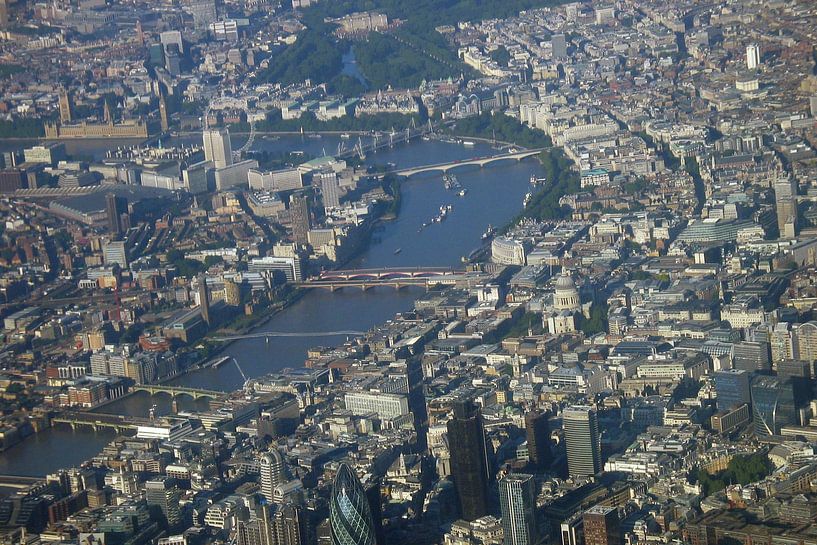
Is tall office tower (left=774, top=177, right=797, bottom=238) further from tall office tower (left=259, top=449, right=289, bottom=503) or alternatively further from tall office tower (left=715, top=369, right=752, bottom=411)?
tall office tower (left=259, top=449, right=289, bottom=503)

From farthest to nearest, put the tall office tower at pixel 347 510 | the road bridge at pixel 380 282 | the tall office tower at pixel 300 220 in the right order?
the tall office tower at pixel 300 220, the road bridge at pixel 380 282, the tall office tower at pixel 347 510

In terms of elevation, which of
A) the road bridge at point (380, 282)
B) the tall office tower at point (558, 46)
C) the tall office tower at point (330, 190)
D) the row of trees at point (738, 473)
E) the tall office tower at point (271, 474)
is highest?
the tall office tower at point (558, 46)

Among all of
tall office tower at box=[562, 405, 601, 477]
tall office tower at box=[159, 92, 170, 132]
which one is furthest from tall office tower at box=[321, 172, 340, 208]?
tall office tower at box=[562, 405, 601, 477]

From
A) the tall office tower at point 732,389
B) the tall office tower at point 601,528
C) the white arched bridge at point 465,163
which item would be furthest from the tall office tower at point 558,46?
the tall office tower at point 601,528

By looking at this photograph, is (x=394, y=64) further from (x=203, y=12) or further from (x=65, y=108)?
(x=203, y=12)

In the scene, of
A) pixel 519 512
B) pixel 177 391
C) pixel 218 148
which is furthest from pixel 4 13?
pixel 519 512

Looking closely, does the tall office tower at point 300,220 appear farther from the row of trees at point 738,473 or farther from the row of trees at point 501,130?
the row of trees at point 738,473

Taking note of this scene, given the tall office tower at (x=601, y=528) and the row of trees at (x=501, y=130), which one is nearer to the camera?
the tall office tower at (x=601, y=528)
